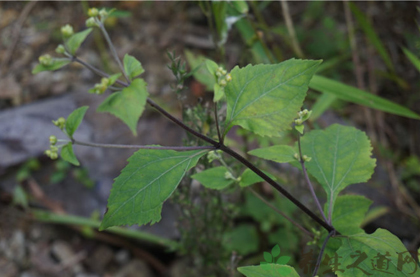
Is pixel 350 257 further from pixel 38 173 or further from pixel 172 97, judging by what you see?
pixel 38 173

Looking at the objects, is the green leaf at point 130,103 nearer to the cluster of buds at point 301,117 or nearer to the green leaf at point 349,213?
the cluster of buds at point 301,117

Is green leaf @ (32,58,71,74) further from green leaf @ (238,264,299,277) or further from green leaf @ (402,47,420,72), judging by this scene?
green leaf @ (402,47,420,72)

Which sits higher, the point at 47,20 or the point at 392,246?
the point at 47,20

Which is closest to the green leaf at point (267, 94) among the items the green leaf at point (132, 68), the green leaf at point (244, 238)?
the green leaf at point (132, 68)

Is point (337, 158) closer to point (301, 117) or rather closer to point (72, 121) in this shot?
point (301, 117)

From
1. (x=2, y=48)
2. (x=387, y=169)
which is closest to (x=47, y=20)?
(x=2, y=48)
